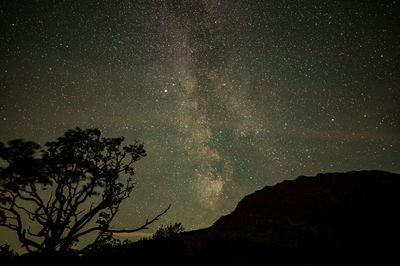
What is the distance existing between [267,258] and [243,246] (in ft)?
4.15

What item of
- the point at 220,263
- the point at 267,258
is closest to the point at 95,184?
the point at 220,263

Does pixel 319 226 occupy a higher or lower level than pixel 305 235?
higher

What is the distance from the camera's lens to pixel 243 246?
31.3 feet

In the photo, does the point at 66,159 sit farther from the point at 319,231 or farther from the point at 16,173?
the point at 319,231

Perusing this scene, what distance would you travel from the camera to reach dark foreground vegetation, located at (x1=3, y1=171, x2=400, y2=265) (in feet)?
27.9

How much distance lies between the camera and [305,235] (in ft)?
33.3

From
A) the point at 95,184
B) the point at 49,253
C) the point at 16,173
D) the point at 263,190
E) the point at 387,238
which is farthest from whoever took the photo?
the point at 263,190

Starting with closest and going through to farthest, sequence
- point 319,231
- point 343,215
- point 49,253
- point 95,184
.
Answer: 1. point 319,231
2. point 343,215
3. point 49,253
4. point 95,184

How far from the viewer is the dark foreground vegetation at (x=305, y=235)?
851cm

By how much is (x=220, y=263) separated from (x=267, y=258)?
1.68 meters

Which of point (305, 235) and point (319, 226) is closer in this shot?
point (305, 235)

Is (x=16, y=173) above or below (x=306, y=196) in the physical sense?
above

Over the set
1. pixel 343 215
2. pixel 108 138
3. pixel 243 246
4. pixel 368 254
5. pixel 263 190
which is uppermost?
pixel 108 138

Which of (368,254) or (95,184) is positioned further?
(95,184)
